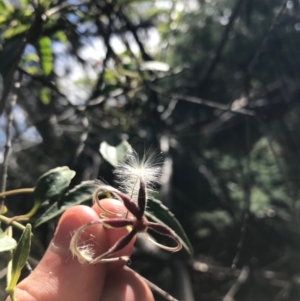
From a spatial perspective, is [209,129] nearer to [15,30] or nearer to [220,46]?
[220,46]

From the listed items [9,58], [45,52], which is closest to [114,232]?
[9,58]

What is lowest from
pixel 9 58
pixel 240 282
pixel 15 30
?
pixel 240 282

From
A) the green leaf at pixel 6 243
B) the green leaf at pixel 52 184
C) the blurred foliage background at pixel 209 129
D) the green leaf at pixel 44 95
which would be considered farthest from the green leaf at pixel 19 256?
the green leaf at pixel 44 95

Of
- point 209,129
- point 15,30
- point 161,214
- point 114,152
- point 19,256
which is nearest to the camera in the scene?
point 19,256

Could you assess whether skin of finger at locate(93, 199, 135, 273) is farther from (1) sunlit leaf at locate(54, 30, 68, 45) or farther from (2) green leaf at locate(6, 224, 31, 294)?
(1) sunlit leaf at locate(54, 30, 68, 45)

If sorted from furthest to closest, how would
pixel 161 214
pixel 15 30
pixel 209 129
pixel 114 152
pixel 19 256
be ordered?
pixel 209 129 < pixel 15 30 < pixel 114 152 < pixel 161 214 < pixel 19 256

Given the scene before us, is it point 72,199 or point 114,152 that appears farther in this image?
point 114,152

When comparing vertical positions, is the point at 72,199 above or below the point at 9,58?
below
